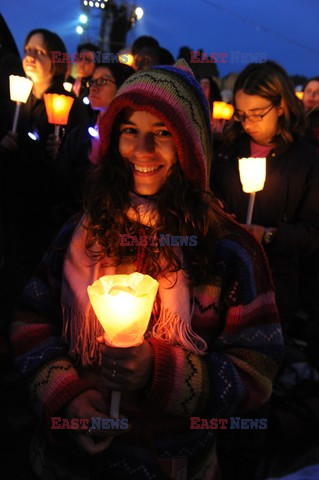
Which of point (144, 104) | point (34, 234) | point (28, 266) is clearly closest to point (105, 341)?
point (144, 104)

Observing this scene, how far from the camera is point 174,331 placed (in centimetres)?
150

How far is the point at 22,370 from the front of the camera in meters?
1.58

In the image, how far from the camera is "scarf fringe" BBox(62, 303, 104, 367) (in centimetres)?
154

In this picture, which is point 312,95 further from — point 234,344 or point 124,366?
point 124,366

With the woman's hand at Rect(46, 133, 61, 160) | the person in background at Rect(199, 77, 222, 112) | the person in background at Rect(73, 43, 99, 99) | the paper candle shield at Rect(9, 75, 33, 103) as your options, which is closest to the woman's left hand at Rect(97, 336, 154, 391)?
the paper candle shield at Rect(9, 75, 33, 103)

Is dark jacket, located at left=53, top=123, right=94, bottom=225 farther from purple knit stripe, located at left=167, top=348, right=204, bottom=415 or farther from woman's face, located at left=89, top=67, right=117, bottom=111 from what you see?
purple knit stripe, located at left=167, top=348, right=204, bottom=415

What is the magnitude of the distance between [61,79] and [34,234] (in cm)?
164

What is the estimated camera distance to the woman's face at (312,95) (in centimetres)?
593

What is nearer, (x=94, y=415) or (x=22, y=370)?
(x=94, y=415)

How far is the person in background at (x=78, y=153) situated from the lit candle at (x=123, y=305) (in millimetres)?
2504

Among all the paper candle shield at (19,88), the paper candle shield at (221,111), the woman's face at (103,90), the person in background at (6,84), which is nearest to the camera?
the paper candle shield at (19,88)

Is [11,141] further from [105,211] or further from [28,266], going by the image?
[105,211]

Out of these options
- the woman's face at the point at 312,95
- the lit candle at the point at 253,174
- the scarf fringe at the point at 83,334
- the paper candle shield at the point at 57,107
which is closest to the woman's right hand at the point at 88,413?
the scarf fringe at the point at 83,334

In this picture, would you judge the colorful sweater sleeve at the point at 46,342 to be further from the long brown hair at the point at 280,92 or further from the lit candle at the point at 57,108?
the lit candle at the point at 57,108
